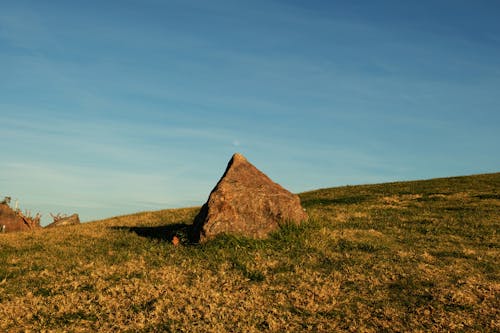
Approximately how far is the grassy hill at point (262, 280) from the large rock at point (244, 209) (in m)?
0.51

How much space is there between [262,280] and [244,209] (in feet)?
12.8

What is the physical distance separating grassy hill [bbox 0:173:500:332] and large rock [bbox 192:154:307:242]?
1.69 ft

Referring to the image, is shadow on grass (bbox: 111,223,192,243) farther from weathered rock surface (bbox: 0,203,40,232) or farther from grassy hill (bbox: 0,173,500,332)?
weathered rock surface (bbox: 0,203,40,232)

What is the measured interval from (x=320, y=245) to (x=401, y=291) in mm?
3937

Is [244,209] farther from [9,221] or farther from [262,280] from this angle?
[9,221]

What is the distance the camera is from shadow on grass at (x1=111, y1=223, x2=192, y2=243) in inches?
635

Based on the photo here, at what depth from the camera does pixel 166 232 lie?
1828 centimetres

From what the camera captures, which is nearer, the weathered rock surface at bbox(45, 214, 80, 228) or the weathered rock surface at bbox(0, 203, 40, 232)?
the weathered rock surface at bbox(0, 203, 40, 232)

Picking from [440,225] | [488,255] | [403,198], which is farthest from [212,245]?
[403,198]

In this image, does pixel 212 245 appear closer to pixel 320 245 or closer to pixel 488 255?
pixel 320 245

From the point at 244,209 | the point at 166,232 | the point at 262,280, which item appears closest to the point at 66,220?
the point at 166,232

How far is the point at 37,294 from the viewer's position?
11.5m

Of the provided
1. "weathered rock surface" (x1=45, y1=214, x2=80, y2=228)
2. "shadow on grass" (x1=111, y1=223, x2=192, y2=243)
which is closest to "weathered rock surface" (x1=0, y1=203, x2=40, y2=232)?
→ "weathered rock surface" (x1=45, y1=214, x2=80, y2=228)

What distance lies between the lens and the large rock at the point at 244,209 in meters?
15.1
